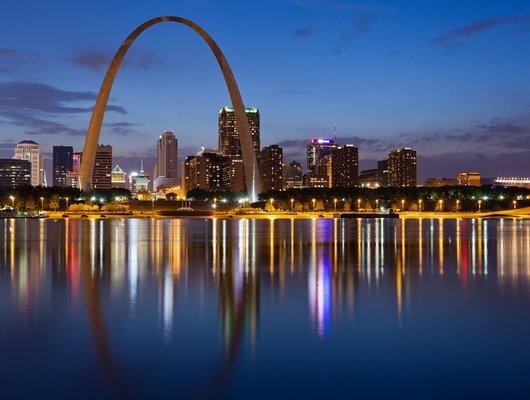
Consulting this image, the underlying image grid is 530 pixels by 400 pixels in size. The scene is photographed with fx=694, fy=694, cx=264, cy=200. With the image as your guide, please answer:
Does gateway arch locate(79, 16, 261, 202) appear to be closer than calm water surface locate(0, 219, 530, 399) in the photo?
No

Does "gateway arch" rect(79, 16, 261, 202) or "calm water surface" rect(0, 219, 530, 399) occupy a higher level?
"gateway arch" rect(79, 16, 261, 202)

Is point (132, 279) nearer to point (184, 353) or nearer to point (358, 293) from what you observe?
point (358, 293)

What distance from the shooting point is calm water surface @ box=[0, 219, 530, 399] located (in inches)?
373

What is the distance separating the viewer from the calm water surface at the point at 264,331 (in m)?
9.48

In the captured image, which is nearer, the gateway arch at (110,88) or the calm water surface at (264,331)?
the calm water surface at (264,331)

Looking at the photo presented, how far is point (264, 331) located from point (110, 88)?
7922cm

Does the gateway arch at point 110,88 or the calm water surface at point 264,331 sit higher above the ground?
the gateway arch at point 110,88

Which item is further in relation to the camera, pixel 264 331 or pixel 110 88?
pixel 110 88

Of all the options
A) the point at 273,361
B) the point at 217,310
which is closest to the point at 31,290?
the point at 217,310

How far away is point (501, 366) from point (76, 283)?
12.6 metres

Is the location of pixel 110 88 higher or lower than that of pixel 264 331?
higher

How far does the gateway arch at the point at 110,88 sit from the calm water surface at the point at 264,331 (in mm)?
61948

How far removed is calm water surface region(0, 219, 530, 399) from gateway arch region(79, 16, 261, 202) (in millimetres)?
61948

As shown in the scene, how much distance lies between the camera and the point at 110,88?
87.7m
